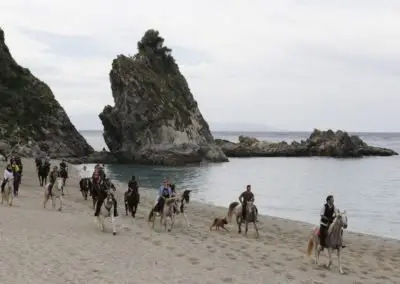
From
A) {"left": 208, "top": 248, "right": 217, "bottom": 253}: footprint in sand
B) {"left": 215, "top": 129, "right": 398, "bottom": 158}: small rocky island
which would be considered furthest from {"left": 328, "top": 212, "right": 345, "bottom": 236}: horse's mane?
{"left": 215, "top": 129, "right": 398, "bottom": 158}: small rocky island

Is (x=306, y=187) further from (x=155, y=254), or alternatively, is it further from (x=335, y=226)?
(x=155, y=254)

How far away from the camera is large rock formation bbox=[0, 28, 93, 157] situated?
283ft

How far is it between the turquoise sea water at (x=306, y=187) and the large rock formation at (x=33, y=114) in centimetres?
1625

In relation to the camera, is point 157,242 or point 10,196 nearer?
point 157,242

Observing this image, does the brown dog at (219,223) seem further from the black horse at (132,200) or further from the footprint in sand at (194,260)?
the footprint in sand at (194,260)

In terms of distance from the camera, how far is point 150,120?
9025 cm

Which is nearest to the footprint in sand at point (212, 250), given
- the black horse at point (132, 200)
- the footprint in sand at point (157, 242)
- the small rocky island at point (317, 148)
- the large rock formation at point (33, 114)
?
the footprint in sand at point (157, 242)

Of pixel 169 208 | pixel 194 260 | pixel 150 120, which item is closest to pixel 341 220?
pixel 194 260

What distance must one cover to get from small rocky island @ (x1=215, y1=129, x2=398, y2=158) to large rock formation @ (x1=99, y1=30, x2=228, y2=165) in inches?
964

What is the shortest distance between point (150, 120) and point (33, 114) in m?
20.2

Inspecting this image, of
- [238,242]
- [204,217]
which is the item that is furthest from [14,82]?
[238,242]

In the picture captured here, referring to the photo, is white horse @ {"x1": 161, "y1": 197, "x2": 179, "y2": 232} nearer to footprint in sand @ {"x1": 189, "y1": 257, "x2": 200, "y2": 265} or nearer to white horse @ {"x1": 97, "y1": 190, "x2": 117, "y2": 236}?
white horse @ {"x1": 97, "y1": 190, "x2": 117, "y2": 236}

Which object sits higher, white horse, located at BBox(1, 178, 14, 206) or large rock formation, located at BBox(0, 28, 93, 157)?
large rock formation, located at BBox(0, 28, 93, 157)

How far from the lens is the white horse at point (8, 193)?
24953 mm
